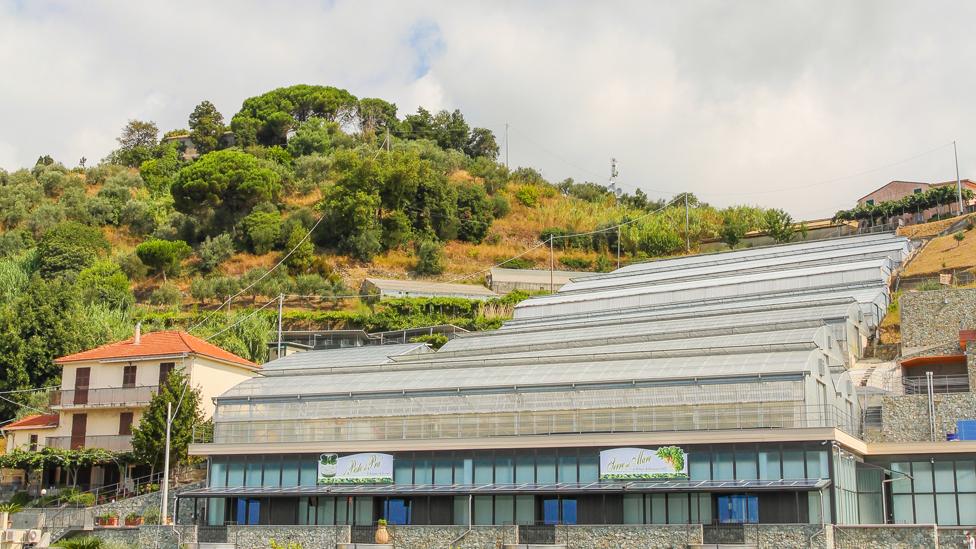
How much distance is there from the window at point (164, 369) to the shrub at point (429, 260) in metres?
38.1

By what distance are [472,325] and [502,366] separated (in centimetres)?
2937

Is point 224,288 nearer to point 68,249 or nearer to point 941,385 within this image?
point 68,249

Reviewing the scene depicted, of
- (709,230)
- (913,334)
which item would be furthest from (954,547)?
(709,230)

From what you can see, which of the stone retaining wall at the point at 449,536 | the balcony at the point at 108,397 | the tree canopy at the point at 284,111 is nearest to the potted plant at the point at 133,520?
the balcony at the point at 108,397

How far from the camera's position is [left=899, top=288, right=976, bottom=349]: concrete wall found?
55625mm

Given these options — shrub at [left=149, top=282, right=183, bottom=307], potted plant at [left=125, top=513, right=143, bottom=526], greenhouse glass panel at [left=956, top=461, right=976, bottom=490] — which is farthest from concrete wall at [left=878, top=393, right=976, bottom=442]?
shrub at [left=149, top=282, right=183, bottom=307]

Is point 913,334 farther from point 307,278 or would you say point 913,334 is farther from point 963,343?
point 307,278

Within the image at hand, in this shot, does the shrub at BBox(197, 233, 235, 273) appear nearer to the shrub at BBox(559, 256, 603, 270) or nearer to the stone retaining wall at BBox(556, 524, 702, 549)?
the shrub at BBox(559, 256, 603, 270)

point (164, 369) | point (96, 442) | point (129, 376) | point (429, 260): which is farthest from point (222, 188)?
point (96, 442)

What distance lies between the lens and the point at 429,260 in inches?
3767

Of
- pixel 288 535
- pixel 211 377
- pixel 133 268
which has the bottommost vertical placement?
pixel 288 535

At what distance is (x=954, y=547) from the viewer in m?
36.7

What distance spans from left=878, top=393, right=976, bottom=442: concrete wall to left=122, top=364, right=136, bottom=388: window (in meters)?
38.6

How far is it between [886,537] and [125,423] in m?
40.2
